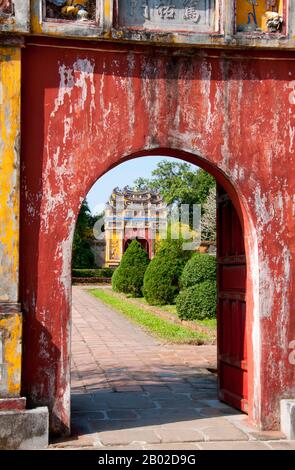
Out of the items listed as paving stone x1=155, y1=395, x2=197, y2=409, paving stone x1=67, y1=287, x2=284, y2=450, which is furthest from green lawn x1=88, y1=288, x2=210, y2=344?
paving stone x1=155, y1=395, x2=197, y2=409

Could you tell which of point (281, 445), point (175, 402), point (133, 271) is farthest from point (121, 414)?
point (133, 271)

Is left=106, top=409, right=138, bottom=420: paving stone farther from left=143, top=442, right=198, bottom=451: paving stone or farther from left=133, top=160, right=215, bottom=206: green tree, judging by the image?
left=133, top=160, right=215, bottom=206: green tree

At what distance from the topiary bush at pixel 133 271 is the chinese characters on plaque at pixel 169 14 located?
18625 mm

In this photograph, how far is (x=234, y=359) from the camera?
6938mm

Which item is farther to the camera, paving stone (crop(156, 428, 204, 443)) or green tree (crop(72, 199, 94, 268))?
green tree (crop(72, 199, 94, 268))

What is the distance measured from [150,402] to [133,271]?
17.4 m

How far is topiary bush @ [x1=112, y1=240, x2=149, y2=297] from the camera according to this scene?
80.3 feet

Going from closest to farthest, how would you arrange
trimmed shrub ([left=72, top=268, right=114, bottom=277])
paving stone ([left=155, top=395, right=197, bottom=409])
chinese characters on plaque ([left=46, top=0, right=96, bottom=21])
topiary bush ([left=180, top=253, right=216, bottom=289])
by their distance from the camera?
chinese characters on plaque ([left=46, top=0, right=96, bottom=21]) < paving stone ([left=155, top=395, right=197, bottom=409]) < topiary bush ([left=180, top=253, right=216, bottom=289]) < trimmed shrub ([left=72, top=268, right=114, bottom=277])

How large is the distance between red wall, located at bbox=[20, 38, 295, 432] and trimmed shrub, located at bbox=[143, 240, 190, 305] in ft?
43.2

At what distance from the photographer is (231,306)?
7172 mm

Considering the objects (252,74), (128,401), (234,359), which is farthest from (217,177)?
(128,401)

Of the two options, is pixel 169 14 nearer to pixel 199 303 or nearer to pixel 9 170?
pixel 9 170

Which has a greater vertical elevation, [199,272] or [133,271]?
[199,272]

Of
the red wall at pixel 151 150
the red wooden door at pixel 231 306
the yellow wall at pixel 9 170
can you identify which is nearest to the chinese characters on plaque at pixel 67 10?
the red wall at pixel 151 150
